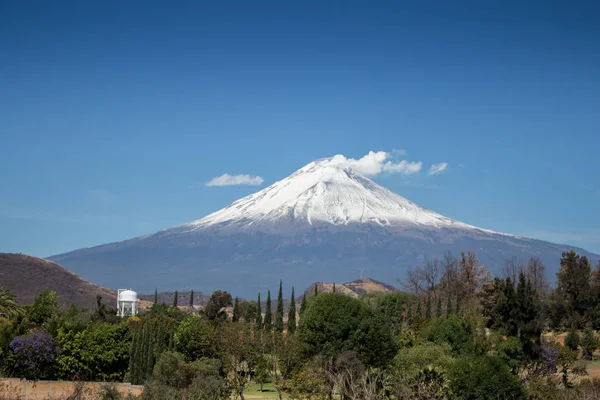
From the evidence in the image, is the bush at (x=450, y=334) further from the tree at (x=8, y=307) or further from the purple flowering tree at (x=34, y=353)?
the tree at (x=8, y=307)

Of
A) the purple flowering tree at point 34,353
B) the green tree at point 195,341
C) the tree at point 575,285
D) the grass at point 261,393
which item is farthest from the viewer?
the tree at point 575,285

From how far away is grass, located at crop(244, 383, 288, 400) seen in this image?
4791 centimetres

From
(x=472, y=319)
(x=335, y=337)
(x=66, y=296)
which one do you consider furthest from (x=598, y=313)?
(x=66, y=296)

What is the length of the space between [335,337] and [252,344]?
7497mm

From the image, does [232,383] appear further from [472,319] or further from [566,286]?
[566,286]

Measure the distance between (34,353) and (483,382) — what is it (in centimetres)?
2633

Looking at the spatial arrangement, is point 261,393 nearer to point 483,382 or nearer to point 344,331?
point 344,331

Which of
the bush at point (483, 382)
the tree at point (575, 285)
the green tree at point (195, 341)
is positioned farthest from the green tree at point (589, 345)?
the green tree at point (195, 341)

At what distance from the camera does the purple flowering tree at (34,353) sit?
49219 mm

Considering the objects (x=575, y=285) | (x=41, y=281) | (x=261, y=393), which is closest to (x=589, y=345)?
(x=575, y=285)

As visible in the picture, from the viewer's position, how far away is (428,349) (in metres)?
49.8

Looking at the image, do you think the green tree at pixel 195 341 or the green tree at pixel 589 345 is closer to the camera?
the green tree at pixel 195 341

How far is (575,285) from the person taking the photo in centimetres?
7706

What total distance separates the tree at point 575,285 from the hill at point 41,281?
251 feet
